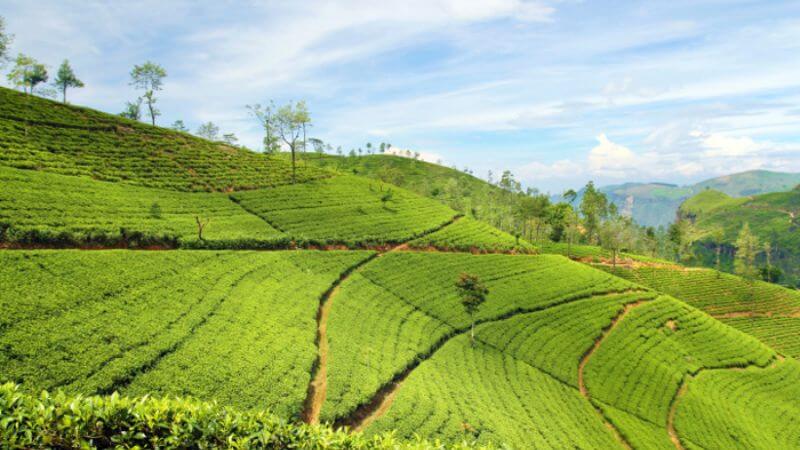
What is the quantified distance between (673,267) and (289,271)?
83.3 m

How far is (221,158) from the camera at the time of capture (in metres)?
63.5

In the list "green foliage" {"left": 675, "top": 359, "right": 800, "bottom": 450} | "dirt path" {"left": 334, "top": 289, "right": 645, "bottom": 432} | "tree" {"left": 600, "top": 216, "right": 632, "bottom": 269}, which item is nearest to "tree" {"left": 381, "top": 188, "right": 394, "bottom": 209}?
"dirt path" {"left": 334, "top": 289, "right": 645, "bottom": 432}

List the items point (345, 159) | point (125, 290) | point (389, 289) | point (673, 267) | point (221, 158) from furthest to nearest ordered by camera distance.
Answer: point (345, 159) < point (673, 267) < point (221, 158) < point (389, 289) < point (125, 290)

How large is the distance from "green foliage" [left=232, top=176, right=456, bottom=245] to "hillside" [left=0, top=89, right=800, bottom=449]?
0.38 metres

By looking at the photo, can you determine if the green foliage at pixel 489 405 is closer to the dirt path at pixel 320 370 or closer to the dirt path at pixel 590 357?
the dirt path at pixel 590 357

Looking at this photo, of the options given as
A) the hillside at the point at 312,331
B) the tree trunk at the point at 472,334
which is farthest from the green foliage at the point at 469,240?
the tree trunk at the point at 472,334

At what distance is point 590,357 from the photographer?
42.6 m

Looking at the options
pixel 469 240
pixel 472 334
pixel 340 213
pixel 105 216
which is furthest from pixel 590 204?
pixel 105 216

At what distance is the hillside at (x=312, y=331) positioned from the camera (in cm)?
1856

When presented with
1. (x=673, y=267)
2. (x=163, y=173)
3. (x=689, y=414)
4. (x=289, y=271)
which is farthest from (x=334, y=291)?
(x=673, y=267)

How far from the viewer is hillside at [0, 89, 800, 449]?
731 inches

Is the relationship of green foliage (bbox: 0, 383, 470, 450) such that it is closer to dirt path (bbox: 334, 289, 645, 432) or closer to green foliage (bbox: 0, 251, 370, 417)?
dirt path (bbox: 334, 289, 645, 432)

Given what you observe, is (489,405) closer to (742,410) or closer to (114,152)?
(742,410)

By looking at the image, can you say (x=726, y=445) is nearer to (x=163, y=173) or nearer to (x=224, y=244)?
(x=224, y=244)
